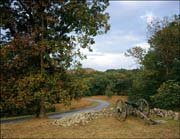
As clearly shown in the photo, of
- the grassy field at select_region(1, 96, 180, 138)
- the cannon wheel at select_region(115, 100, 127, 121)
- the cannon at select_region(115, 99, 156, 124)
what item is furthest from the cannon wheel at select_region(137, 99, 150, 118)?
the cannon wheel at select_region(115, 100, 127, 121)

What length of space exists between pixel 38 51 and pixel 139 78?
16.9m

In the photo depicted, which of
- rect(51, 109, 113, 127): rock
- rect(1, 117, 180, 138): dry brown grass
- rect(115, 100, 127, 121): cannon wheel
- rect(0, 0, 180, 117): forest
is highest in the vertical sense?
rect(0, 0, 180, 117): forest

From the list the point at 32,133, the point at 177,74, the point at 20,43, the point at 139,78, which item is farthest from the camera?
the point at 139,78

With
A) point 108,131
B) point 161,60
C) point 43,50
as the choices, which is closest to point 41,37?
point 43,50

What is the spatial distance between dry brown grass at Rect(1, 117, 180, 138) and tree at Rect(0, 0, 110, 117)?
18.1 feet

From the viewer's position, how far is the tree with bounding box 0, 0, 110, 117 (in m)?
21.4

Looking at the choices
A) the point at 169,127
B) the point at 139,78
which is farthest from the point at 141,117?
the point at 139,78

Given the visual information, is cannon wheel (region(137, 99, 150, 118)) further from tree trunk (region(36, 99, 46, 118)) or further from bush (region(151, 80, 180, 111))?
bush (region(151, 80, 180, 111))

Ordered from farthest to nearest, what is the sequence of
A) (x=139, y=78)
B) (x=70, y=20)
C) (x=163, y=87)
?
(x=139, y=78) < (x=163, y=87) < (x=70, y=20)

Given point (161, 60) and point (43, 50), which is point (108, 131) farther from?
point (161, 60)

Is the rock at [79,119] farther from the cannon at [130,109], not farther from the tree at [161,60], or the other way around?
the tree at [161,60]

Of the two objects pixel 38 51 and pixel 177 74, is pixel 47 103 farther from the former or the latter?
pixel 177 74

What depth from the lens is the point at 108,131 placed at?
14.9 metres

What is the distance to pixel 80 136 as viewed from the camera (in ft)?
44.7
